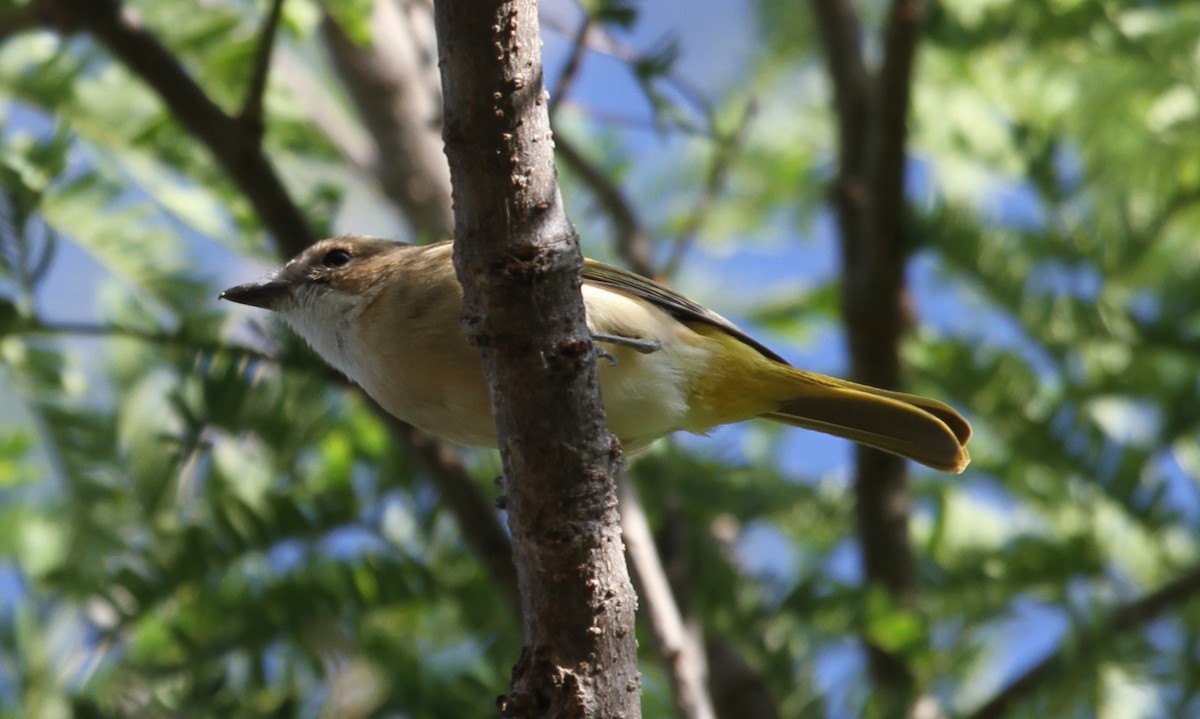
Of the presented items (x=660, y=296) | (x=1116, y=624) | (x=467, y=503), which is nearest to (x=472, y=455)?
(x=467, y=503)

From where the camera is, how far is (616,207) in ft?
16.8

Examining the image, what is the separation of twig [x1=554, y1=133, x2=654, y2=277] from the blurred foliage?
4.0 inches

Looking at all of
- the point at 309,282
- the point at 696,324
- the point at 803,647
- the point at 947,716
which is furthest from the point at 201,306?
the point at 947,716

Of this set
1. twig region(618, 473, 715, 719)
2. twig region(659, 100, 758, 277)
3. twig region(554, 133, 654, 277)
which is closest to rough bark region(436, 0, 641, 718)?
twig region(618, 473, 715, 719)

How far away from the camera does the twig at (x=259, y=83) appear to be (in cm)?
368

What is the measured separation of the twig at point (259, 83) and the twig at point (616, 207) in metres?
1.37

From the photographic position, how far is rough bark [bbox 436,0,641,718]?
224 cm

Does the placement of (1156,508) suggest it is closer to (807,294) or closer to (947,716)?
(947,716)

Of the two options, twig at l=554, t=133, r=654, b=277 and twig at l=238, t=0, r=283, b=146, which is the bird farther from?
twig at l=554, t=133, r=654, b=277

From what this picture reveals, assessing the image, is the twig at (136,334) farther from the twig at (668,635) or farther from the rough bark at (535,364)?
the rough bark at (535,364)

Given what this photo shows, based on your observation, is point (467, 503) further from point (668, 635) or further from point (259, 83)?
point (259, 83)

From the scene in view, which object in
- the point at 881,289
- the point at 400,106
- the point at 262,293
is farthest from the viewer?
the point at 400,106

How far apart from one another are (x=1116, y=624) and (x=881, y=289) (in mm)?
1492

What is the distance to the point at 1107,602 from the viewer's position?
3.93m
